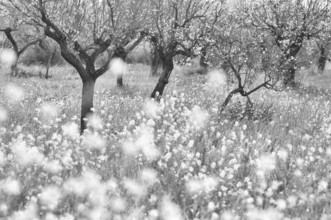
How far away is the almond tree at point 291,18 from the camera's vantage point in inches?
1042

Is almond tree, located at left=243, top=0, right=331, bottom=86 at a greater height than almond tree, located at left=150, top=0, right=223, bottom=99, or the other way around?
almond tree, located at left=243, top=0, right=331, bottom=86

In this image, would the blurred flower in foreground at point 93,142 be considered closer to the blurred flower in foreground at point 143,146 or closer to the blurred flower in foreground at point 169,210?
the blurred flower in foreground at point 143,146

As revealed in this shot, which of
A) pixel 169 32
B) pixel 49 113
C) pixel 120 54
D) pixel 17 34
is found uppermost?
pixel 169 32

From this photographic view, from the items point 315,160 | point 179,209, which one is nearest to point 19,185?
point 179,209

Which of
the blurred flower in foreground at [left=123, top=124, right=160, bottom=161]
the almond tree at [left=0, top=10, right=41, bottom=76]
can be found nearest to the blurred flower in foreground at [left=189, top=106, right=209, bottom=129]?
the blurred flower in foreground at [left=123, top=124, right=160, bottom=161]

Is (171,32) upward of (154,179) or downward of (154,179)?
upward

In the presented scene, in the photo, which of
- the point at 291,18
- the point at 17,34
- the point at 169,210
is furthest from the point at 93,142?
the point at 17,34

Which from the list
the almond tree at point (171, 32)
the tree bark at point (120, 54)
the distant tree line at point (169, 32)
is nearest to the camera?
the distant tree line at point (169, 32)

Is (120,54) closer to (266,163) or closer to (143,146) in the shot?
(143,146)

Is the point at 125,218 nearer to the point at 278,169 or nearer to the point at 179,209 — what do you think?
the point at 179,209

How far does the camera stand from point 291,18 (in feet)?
91.0

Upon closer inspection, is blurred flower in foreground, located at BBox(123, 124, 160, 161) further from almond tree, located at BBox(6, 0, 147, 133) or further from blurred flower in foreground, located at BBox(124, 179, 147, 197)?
almond tree, located at BBox(6, 0, 147, 133)

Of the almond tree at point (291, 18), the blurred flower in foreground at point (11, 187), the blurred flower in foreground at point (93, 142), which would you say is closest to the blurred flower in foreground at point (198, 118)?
the blurred flower in foreground at point (93, 142)

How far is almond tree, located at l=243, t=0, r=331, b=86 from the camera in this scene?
26.5m
